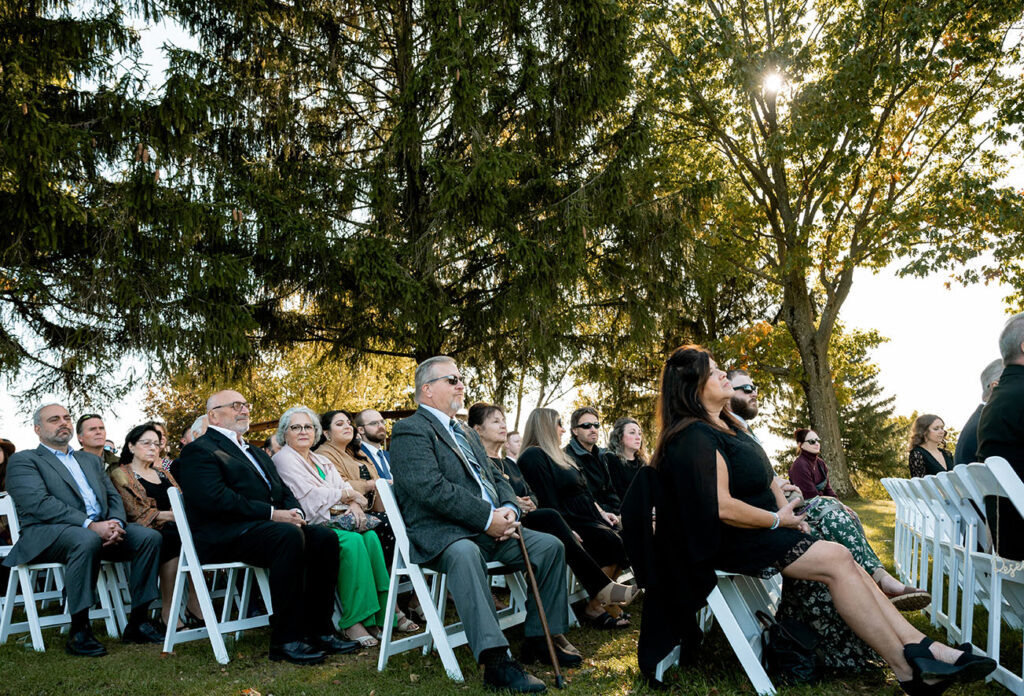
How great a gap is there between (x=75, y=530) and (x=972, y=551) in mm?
5388

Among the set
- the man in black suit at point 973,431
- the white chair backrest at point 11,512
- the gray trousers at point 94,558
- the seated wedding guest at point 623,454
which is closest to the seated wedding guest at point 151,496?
the gray trousers at point 94,558

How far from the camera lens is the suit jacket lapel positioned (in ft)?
19.4

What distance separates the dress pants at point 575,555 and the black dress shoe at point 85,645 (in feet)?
9.35

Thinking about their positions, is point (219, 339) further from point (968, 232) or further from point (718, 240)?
point (968, 232)

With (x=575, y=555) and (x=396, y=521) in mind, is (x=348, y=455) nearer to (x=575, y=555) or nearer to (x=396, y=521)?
(x=575, y=555)

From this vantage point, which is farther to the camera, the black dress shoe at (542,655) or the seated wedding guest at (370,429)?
the seated wedding guest at (370,429)

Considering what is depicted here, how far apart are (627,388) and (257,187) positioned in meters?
11.1

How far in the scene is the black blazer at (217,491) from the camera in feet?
17.2

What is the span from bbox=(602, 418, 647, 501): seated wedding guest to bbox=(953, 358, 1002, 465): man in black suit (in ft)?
8.67

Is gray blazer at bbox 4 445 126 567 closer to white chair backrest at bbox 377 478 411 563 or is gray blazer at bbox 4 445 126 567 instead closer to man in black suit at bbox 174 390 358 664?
man in black suit at bbox 174 390 358 664

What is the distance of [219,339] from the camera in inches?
455

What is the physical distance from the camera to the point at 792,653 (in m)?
4.05

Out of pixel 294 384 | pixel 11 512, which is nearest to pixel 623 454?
Answer: pixel 11 512

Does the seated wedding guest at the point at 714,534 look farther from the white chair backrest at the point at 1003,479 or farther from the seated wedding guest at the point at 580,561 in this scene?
the seated wedding guest at the point at 580,561
